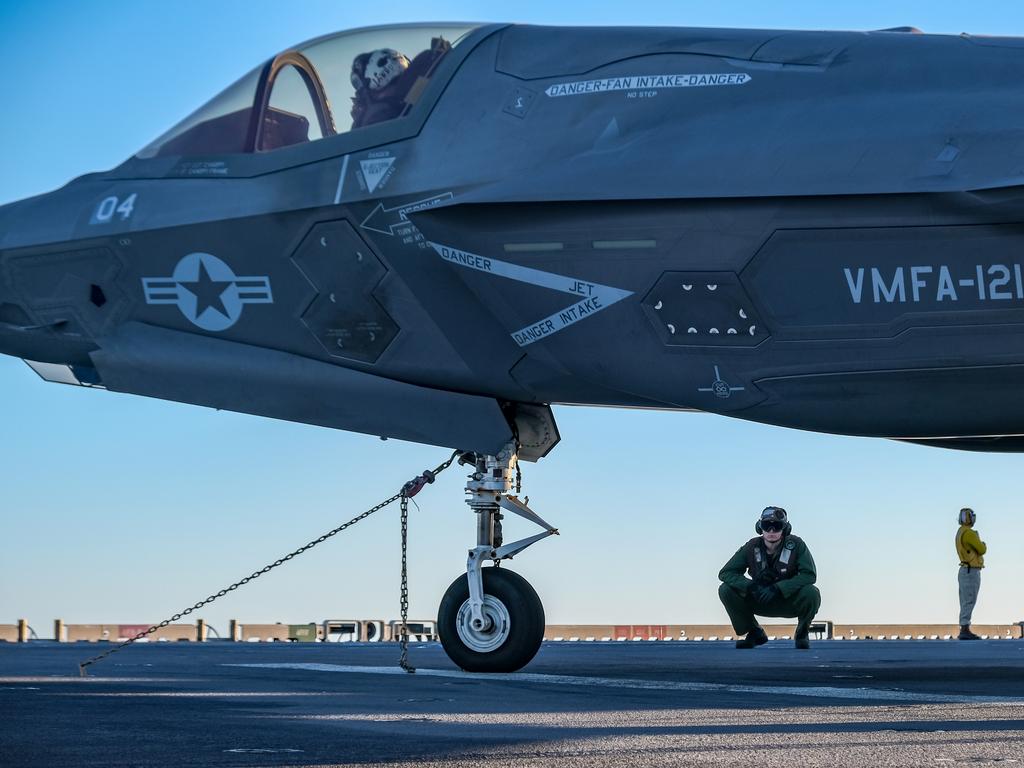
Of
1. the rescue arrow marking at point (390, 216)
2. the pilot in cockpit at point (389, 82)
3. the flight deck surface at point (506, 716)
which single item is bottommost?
the flight deck surface at point (506, 716)

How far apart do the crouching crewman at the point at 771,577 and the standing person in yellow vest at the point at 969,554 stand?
723 centimetres

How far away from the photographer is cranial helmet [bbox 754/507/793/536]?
1367 cm

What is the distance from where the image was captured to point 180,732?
5.33 m

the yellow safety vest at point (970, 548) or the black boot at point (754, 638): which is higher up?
the yellow safety vest at point (970, 548)

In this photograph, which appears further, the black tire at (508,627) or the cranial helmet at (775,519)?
the cranial helmet at (775,519)

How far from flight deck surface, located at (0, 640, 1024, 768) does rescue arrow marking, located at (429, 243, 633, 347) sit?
7.19 ft

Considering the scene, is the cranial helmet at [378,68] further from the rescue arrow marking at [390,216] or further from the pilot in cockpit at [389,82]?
the rescue arrow marking at [390,216]

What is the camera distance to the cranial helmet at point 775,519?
44.9ft

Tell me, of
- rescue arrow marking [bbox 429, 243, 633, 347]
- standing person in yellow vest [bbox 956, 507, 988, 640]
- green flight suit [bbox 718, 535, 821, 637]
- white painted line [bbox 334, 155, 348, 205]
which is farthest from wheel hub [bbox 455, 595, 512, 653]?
standing person in yellow vest [bbox 956, 507, 988, 640]

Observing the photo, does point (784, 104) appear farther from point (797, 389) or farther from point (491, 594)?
point (491, 594)

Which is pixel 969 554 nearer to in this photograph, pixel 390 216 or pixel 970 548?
pixel 970 548

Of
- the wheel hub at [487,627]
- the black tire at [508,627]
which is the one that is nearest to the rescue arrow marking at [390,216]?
the black tire at [508,627]

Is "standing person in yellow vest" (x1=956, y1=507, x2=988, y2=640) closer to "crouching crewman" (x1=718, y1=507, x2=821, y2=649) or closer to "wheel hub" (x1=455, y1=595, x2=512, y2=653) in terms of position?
"crouching crewman" (x1=718, y1=507, x2=821, y2=649)

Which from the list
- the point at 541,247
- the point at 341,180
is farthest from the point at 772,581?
the point at 341,180
